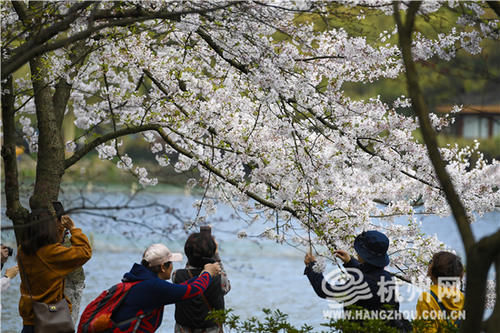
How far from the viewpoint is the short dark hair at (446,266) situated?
9.62ft

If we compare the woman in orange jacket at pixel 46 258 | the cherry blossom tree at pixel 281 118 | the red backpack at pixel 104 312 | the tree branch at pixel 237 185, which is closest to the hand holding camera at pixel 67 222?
the woman in orange jacket at pixel 46 258

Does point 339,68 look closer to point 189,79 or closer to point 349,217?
point 349,217

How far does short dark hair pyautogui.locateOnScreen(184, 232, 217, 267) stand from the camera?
3.30 meters

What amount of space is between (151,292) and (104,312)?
0.23m

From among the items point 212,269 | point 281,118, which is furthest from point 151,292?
point 281,118

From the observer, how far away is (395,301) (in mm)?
3057

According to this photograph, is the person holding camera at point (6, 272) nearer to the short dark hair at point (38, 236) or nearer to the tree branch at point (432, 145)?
the short dark hair at point (38, 236)

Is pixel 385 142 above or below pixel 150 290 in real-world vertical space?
above

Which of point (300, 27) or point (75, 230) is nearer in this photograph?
point (75, 230)

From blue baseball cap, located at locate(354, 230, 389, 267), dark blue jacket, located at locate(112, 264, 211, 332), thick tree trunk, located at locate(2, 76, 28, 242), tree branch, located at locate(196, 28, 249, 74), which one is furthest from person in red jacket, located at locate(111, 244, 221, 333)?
tree branch, located at locate(196, 28, 249, 74)

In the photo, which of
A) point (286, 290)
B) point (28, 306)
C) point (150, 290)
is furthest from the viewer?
point (286, 290)

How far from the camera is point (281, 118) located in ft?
14.2

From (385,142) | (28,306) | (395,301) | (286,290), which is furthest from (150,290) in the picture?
(286,290)

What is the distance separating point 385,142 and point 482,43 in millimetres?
1409
